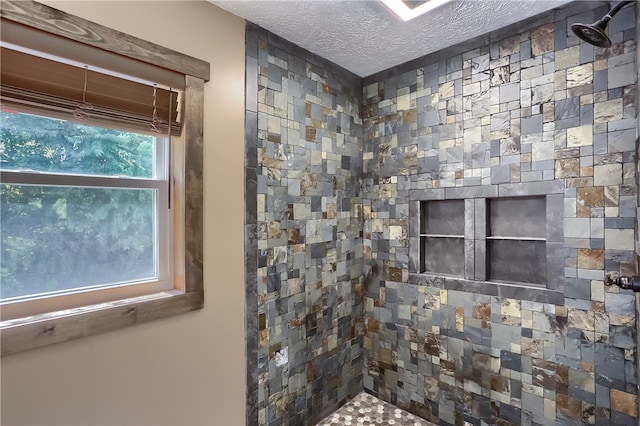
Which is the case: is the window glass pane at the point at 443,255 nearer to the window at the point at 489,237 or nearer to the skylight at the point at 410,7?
the window at the point at 489,237

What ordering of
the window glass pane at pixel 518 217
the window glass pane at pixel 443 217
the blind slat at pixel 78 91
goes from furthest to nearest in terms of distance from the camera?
the window glass pane at pixel 443 217 < the window glass pane at pixel 518 217 < the blind slat at pixel 78 91

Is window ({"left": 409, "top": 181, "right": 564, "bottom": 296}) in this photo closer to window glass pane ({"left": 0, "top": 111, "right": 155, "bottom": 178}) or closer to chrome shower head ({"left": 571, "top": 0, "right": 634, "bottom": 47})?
chrome shower head ({"left": 571, "top": 0, "right": 634, "bottom": 47})

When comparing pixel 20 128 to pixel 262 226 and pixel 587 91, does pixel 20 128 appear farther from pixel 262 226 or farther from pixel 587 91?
pixel 587 91

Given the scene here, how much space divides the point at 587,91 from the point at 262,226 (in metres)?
1.83

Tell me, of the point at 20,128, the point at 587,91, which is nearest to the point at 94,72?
the point at 20,128

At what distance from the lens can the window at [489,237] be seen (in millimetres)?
1754

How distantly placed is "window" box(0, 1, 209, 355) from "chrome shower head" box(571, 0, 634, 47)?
1609 mm

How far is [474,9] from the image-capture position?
67.4 inches

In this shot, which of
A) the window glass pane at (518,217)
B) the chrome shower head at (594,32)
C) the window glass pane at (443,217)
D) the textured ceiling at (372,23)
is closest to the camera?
the chrome shower head at (594,32)

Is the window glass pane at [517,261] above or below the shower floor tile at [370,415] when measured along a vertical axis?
above

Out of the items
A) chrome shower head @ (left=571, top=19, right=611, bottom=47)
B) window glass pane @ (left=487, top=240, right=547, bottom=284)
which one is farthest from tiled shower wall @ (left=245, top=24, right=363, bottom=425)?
chrome shower head @ (left=571, top=19, right=611, bottom=47)

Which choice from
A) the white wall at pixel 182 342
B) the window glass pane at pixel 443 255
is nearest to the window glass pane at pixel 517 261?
the window glass pane at pixel 443 255

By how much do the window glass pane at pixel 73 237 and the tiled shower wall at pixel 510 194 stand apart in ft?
5.17

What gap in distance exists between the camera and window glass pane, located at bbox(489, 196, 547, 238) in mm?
1829
